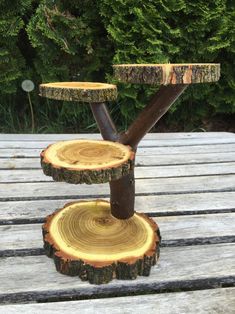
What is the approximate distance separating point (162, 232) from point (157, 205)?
0.80ft

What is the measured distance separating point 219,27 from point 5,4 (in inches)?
68.4

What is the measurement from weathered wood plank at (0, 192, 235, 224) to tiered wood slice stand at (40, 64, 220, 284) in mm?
152

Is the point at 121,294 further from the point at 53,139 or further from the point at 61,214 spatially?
the point at 53,139

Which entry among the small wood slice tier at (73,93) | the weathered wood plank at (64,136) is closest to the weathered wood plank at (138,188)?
the small wood slice tier at (73,93)

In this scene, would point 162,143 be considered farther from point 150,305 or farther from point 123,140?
point 150,305

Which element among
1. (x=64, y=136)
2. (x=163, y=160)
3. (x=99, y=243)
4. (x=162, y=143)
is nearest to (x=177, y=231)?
(x=99, y=243)

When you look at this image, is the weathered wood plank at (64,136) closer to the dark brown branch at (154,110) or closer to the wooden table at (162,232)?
the wooden table at (162,232)

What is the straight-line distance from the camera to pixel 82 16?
3373 millimetres

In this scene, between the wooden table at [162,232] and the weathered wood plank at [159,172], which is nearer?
the wooden table at [162,232]

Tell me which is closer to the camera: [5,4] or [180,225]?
[180,225]

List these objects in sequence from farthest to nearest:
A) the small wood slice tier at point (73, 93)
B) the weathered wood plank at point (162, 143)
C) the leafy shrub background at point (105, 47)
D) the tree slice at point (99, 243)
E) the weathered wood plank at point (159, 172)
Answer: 1. the leafy shrub background at point (105, 47)
2. the weathered wood plank at point (162, 143)
3. the weathered wood plank at point (159, 172)
4. the small wood slice tier at point (73, 93)
5. the tree slice at point (99, 243)

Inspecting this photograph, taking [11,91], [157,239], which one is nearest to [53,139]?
[11,91]

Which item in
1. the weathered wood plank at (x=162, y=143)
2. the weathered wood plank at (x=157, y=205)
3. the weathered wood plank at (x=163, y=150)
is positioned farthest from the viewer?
the weathered wood plank at (x=162, y=143)

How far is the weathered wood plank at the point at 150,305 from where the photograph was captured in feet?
3.69
